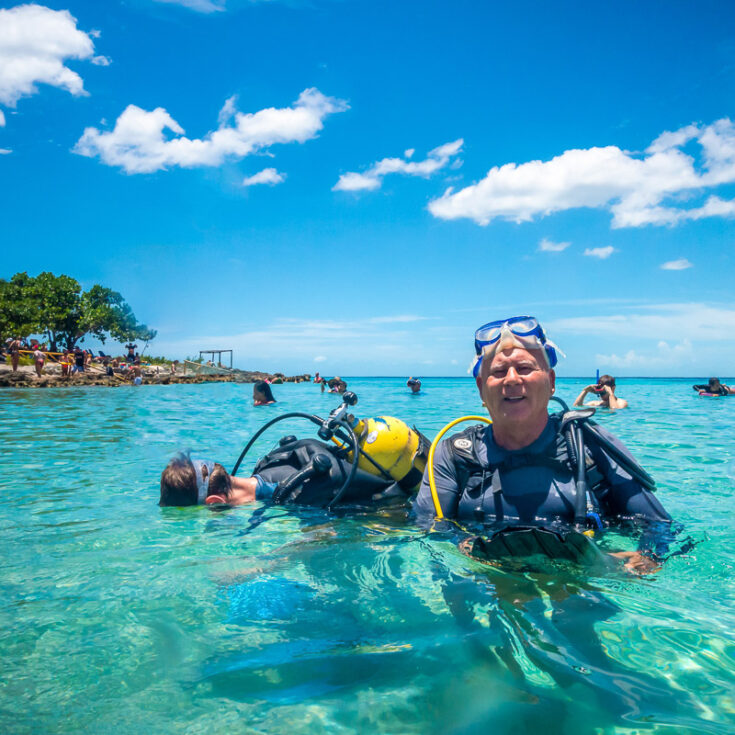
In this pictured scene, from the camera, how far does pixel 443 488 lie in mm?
3271

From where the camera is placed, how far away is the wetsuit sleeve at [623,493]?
296 centimetres

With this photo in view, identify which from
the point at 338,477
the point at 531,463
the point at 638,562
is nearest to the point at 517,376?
the point at 531,463

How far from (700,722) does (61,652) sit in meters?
2.33

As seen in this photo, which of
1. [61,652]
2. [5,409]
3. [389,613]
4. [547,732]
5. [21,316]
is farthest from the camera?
[21,316]

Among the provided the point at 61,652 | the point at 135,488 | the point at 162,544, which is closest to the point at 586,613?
the point at 61,652

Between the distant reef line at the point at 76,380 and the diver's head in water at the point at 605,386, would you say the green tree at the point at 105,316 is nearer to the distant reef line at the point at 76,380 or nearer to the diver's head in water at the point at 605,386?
the distant reef line at the point at 76,380

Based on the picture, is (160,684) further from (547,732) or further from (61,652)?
(547,732)

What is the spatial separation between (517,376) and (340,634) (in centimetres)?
166

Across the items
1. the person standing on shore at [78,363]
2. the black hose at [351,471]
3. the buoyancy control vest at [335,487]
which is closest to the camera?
the black hose at [351,471]

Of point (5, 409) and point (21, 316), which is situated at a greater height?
point (21, 316)

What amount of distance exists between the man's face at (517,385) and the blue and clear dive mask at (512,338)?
0.04 meters

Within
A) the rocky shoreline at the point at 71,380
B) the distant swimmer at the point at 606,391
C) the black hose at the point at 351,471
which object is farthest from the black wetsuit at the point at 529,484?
the rocky shoreline at the point at 71,380

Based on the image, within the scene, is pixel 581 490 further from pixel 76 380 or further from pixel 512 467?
pixel 76 380

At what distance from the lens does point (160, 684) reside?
1.87 meters
